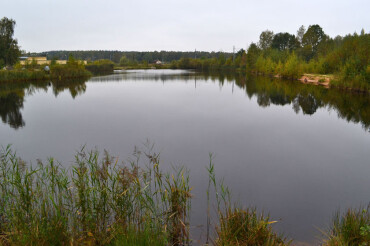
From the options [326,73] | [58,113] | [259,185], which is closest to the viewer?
[259,185]

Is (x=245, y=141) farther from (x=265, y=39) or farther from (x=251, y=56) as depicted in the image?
(x=265, y=39)

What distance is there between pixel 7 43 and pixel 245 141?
44.3m

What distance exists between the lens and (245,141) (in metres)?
9.68

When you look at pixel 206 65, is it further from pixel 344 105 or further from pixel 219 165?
pixel 219 165

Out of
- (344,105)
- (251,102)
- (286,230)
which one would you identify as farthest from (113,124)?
(344,105)

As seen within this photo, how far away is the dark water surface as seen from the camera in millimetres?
5613

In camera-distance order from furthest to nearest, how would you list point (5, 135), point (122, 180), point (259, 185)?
point (5, 135) → point (259, 185) → point (122, 180)

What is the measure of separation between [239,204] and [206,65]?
83325 mm

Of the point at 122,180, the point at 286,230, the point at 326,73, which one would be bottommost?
the point at 286,230

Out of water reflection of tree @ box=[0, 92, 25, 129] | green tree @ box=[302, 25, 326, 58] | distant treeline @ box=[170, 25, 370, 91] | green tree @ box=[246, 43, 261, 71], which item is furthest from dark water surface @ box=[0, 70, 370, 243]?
green tree @ box=[302, 25, 326, 58]

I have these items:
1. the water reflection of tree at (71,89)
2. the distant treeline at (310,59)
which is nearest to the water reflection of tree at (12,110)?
the water reflection of tree at (71,89)

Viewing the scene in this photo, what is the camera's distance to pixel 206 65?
8569 cm

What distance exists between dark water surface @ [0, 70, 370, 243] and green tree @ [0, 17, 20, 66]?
26728mm

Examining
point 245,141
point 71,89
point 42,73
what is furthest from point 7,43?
point 245,141
